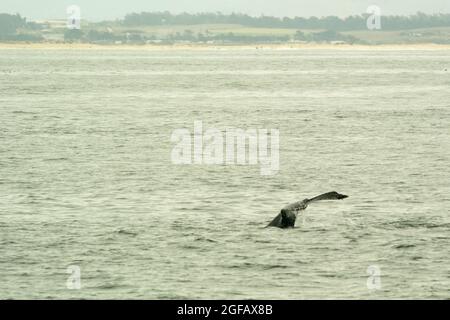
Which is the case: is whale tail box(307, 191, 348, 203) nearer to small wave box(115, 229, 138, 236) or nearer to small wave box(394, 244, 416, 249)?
small wave box(394, 244, 416, 249)

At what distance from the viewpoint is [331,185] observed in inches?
1190

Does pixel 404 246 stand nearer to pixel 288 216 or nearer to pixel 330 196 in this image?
pixel 288 216

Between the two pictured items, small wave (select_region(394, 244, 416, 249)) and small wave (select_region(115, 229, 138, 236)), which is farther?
small wave (select_region(115, 229, 138, 236))
